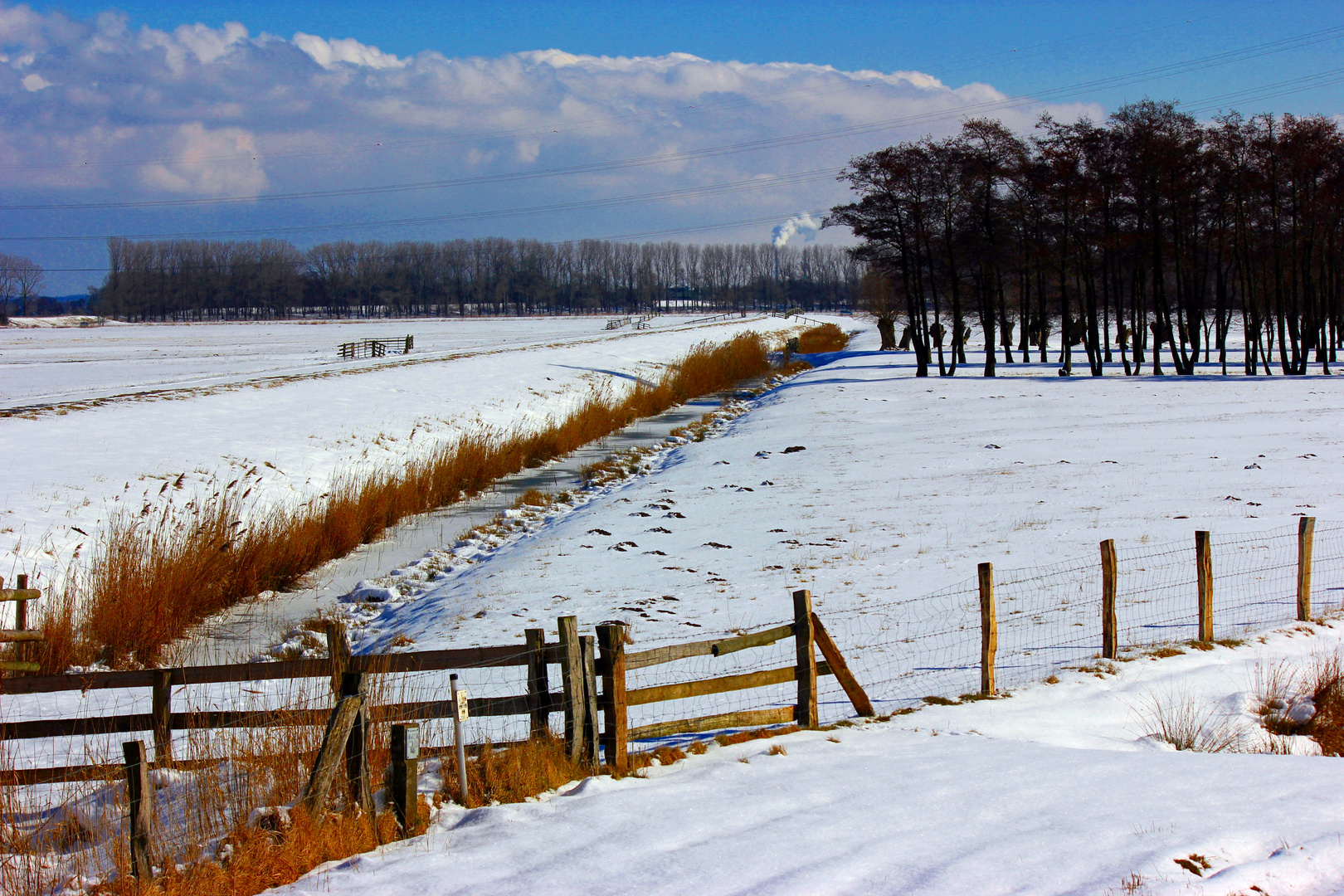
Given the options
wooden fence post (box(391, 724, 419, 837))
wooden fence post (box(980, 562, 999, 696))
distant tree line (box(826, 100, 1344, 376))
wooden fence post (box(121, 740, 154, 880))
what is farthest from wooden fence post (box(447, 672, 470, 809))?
distant tree line (box(826, 100, 1344, 376))

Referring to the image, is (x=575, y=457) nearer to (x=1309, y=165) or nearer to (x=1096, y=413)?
(x=1096, y=413)

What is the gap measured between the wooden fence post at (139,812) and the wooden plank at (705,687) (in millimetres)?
3234

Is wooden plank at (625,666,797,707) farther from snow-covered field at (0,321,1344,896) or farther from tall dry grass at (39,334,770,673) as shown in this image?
tall dry grass at (39,334,770,673)

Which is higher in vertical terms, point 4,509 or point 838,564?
point 4,509

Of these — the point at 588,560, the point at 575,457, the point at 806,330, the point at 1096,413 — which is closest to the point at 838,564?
the point at 588,560

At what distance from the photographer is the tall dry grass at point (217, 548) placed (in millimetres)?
11633

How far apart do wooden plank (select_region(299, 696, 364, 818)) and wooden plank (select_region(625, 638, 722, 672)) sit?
82.1 inches

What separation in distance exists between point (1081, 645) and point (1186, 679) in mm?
1370

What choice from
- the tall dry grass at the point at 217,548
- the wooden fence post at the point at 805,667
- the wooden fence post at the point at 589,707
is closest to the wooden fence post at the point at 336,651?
the wooden fence post at the point at 589,707

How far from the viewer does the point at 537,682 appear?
7047 mm

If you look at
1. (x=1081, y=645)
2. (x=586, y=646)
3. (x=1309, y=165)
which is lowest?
(x=1081, y=645)

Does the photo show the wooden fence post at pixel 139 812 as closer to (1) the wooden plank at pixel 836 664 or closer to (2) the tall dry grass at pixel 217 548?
(1) the wooden plank at pixel 836 664

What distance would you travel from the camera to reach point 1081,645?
10.3 m

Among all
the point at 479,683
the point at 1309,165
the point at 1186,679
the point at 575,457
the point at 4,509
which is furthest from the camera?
the point at 1309,165
